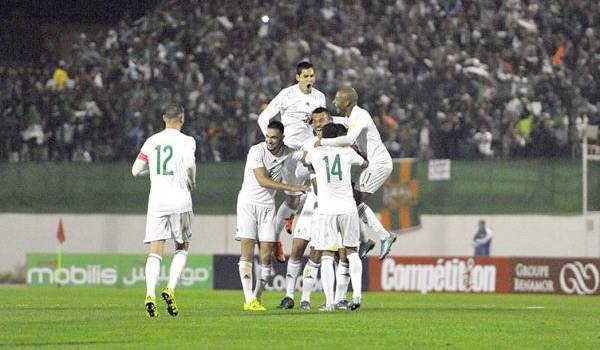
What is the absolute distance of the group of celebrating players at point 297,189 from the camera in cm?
1568

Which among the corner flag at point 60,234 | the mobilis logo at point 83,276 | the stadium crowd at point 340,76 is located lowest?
the mobilis logo at point 83,276

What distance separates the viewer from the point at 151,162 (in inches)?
614

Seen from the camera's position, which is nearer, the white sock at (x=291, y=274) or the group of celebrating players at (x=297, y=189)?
the group of celebrating players at (x=297, y=189)

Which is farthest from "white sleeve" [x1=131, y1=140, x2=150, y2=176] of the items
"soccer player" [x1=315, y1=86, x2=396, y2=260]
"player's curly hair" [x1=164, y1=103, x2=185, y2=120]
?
"soccer player" [x1=315, y1=86, x2=396, y2=260]

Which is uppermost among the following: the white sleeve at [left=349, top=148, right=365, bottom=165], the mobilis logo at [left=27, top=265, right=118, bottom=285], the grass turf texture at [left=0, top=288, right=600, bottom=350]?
the white sleeve at [left=349, top=148, right=365, bottom=165]

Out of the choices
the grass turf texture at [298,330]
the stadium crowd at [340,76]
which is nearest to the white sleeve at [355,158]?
the grass turf texture at [298,330]

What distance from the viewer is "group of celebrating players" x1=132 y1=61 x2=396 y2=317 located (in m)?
15.7

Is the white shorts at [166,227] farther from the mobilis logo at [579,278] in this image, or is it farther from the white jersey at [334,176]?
the mobilis logo at [579,278]

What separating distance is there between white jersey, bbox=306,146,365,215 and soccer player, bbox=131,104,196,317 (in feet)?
4.94

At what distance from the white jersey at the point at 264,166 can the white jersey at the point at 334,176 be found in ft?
2.77

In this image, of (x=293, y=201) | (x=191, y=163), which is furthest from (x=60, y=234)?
(x=191, y=163)

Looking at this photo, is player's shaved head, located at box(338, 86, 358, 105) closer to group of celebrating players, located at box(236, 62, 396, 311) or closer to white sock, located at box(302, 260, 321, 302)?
group of celebrating players, located at box(236, 62, 396, 311)

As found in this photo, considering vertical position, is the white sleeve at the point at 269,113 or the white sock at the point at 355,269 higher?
the white sleeve at the point at 269,113

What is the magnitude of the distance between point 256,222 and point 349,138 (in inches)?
71.4
